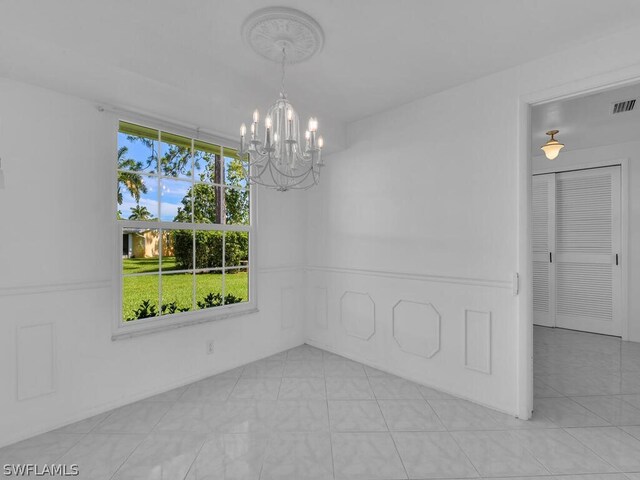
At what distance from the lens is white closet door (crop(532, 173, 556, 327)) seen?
4.85 meters

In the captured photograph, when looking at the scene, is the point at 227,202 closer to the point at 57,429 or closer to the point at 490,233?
the point at 57,429

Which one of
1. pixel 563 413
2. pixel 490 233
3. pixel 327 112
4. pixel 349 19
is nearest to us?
pixel 349 19

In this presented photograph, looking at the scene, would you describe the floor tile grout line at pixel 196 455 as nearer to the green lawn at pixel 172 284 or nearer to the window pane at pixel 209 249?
the green lawn at pixel 172 284

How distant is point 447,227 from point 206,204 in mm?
2295

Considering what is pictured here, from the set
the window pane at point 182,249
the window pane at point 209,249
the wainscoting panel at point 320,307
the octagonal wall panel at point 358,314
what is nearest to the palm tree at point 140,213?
the window pane at point 182,249

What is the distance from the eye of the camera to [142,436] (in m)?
2.11

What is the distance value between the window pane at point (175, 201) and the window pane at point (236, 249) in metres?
0.49

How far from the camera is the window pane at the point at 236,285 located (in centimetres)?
331

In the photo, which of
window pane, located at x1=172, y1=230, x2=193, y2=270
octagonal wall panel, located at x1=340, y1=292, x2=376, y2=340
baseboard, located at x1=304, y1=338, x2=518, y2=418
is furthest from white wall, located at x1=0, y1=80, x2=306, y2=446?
octagonal wall panel, located at x1=340, y1=292, x2=376, y2=340

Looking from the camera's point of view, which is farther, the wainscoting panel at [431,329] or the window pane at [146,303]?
the window pane at [146,303]

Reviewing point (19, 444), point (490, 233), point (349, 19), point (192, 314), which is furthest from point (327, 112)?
point (19, 444)

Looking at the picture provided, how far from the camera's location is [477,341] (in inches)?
103

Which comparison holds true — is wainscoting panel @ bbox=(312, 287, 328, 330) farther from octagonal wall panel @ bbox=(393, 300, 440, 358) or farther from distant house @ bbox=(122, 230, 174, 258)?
distant house @ bbox=(122, 230, 174, 258)

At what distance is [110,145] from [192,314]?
1.60 metres
